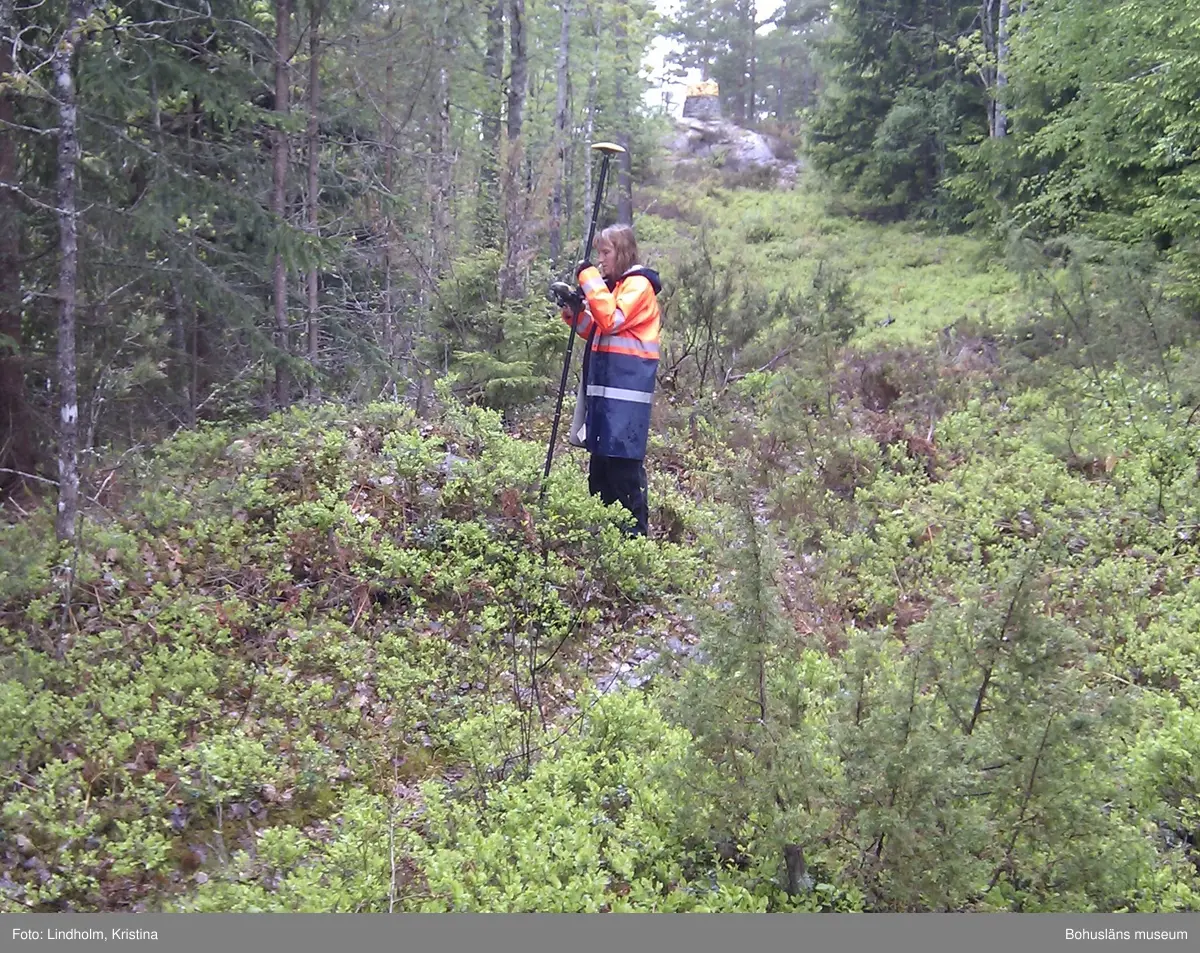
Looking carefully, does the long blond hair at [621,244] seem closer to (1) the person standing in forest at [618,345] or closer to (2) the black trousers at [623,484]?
(1) the person standing in forest at [618,345]

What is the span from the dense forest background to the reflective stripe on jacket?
70 centimetres

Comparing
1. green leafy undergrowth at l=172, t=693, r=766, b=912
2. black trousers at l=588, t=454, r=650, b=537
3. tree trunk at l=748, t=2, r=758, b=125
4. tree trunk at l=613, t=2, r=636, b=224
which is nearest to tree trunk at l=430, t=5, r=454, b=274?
black trousers at l=588, t=454, r=650, b=537

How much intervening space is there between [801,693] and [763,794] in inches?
17.8

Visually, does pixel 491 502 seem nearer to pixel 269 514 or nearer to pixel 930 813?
pixel 269 514

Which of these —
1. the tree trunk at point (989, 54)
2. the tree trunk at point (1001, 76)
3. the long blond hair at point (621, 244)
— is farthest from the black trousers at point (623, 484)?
the tree trunk at point (989, 54)

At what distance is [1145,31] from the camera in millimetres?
12562

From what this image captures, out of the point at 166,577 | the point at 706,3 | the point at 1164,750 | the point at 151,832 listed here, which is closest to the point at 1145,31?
the point at 1164,750

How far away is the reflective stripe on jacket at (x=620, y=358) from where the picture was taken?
6.71 meters

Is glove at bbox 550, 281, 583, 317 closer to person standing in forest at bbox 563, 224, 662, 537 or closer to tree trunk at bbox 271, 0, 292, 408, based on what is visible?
person standing in forest at bbox 563, 224, 662, 537

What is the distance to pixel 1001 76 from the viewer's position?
20109 millimetres

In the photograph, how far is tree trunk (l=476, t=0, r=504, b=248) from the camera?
1302cm

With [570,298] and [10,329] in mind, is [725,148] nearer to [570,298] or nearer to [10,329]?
[570,298]

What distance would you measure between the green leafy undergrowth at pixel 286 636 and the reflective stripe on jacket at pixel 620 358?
611mm

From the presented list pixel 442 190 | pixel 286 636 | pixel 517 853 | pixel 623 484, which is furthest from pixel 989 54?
pixel 517 853
